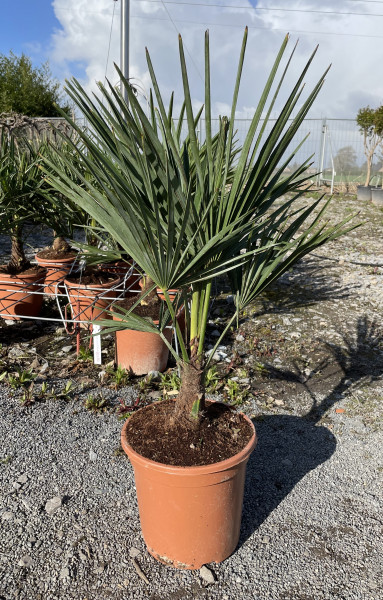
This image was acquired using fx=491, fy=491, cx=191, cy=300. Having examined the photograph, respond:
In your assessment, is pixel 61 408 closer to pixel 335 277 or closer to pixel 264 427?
pixel 264 427

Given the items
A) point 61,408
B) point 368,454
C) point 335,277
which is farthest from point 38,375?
point 335,277

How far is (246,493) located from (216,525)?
1.77 feet

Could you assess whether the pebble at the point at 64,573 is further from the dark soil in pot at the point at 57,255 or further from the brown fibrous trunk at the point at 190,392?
the dark soil in pot at the point at 57,255

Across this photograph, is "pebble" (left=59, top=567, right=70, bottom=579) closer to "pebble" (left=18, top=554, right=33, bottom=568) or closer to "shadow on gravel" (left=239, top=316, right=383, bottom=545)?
"pebble" (left=18, top=554, right=33, bottom=568)

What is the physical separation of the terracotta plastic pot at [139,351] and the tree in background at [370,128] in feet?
40.7

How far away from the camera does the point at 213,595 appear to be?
6.10 feet

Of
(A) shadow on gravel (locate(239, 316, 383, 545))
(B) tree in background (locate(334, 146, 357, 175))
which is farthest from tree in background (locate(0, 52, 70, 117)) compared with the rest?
(A) shadow on gravel (locate(239, 316, 383, 545))

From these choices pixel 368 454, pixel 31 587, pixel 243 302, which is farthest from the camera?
pixel 368 454

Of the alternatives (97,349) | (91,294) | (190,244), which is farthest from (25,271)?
(190,244)

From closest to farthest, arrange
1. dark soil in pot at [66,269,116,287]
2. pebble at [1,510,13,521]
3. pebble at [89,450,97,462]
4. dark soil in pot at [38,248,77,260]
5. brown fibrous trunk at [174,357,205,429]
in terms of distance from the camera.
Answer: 1. brown fibrous trunk at [174,357,205,429]
2. pebble at [1,510,13,521]
3. pebble at [89,450,97,462]
4. dark soil in pot at [66,269,116,287]
5. dark soil in pot at [38,248,77,260]

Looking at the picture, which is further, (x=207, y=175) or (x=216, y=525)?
(x=216, y=525)

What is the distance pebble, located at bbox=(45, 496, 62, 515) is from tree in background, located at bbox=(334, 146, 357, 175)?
1635 cm

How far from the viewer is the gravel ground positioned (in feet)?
6.27

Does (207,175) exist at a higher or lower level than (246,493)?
higher
